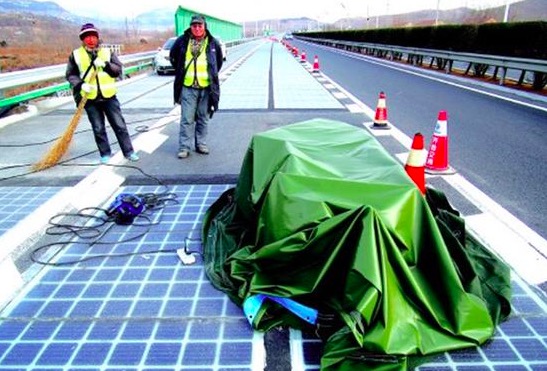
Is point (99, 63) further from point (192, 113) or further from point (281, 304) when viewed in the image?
point (281, 304)

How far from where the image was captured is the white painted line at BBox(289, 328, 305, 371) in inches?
100

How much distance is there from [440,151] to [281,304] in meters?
3.81

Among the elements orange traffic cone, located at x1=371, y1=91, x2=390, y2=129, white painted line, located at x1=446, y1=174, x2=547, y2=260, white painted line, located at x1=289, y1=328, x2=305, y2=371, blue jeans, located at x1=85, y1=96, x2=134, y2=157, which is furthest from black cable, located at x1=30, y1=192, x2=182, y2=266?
orange traffic cone, located at x1=371, y1=91, x2=390, y2=129

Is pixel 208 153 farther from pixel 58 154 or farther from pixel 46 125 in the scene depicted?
pixel 46 125

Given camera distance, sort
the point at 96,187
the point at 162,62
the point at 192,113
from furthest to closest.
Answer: the point at 162,62
the point at 192,113
the point at 96,187

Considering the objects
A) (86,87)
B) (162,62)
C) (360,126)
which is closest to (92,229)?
(86,87)

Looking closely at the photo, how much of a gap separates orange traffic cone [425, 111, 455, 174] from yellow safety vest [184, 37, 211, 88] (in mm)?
3187

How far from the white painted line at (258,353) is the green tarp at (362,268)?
7 cm

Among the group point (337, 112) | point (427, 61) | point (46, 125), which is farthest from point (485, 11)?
point (46, 125)

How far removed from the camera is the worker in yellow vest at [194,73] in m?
6.26

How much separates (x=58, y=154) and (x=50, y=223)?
2.30 metres

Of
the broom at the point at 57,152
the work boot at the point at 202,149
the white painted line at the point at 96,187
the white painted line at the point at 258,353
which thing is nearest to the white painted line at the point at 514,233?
the white painted line at the point at 258,353

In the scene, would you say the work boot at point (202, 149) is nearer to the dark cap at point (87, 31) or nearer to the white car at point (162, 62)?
the dark cap at point (87, 31)

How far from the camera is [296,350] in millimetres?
2662
